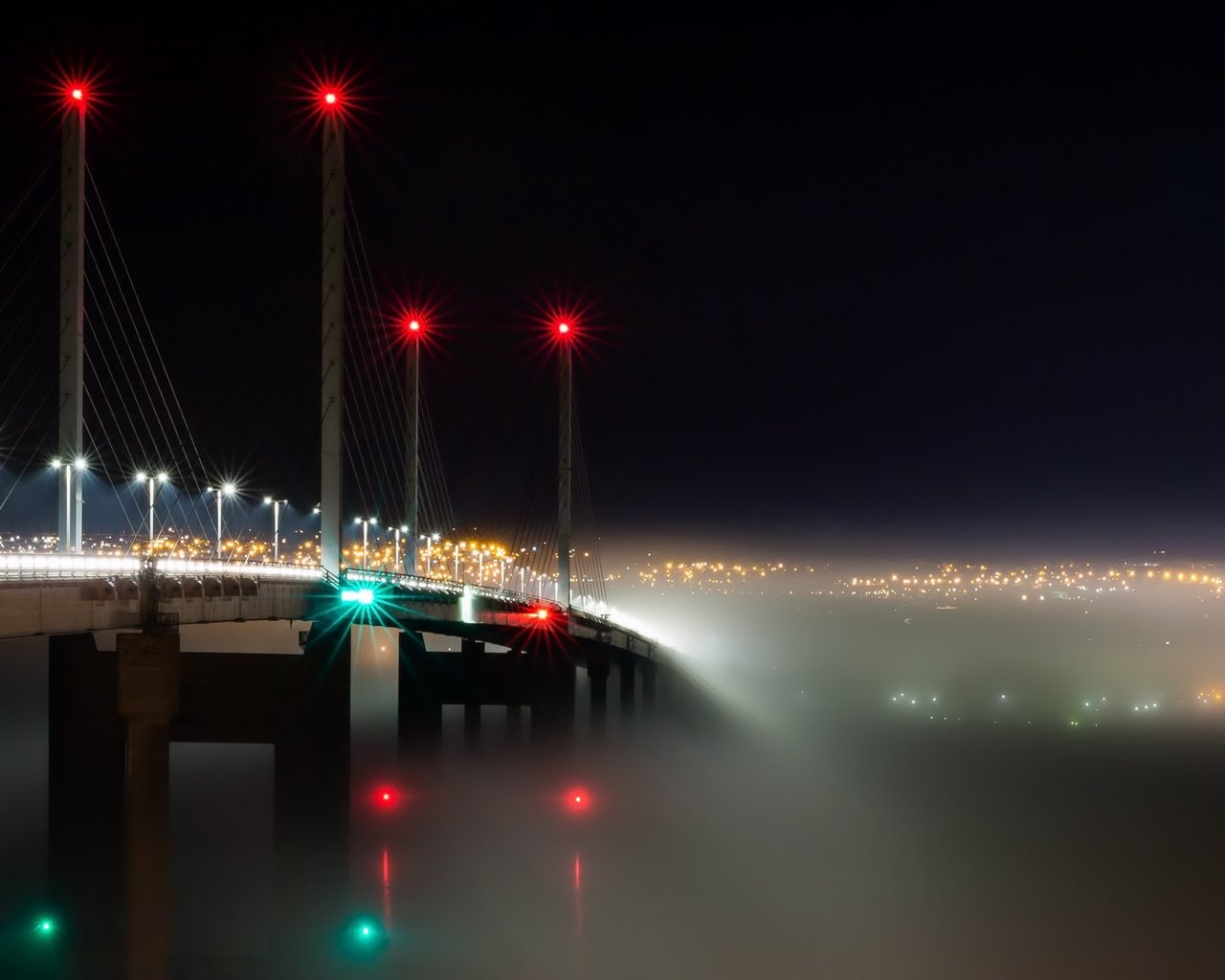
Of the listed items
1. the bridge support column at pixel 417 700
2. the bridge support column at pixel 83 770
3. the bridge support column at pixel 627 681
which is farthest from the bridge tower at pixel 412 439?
the bridge support column at pixel 83 770

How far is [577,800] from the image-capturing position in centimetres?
5369

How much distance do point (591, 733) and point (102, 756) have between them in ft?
128

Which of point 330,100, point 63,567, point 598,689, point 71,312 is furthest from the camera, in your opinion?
point 598,689

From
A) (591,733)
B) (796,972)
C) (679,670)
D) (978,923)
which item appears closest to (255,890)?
(796,972)

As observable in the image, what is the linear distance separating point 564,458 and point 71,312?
158ft

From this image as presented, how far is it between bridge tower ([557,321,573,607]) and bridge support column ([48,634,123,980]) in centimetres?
3827

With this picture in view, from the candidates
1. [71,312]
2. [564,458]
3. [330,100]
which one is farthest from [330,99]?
[564,458]

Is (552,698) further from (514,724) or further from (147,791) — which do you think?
(147,791)

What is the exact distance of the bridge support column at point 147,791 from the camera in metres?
26.5

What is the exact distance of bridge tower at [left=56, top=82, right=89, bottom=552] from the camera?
99.2ft

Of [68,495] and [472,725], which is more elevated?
[68,495]

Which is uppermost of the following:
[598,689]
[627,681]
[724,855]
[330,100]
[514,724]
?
[330,100]

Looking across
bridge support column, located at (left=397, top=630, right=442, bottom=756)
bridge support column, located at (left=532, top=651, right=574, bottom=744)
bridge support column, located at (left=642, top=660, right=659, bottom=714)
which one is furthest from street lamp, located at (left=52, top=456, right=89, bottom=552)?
bridge support column, located at (left=642, top=660, right=659, bottom=714)

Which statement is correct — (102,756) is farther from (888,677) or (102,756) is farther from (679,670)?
(888,677)
